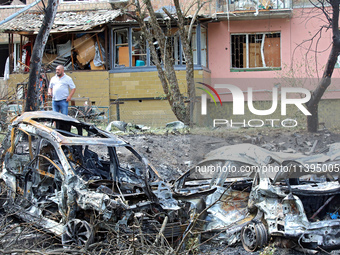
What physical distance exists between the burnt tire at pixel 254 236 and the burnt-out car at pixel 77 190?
2.87 feet

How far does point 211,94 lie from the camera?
64.5 feet

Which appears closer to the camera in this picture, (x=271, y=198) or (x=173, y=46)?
(x=271, y=198)

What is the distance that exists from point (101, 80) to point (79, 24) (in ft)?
9.00

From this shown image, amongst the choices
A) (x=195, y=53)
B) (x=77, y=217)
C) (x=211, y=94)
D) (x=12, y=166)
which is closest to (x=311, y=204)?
(x=77, y=217)

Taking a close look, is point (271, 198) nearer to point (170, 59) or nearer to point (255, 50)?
point (170, 59)

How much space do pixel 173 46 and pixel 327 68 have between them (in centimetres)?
969

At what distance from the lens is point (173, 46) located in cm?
2033

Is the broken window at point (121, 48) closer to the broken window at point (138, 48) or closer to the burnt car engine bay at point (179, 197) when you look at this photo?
the broken window at point (138, 48)

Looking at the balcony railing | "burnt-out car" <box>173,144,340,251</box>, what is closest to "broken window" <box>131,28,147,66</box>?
the balcony railing

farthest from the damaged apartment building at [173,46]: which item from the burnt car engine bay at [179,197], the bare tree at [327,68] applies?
the burnt car engine bay at [179,197]

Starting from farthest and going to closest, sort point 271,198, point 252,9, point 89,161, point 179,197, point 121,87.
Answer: point 121,87 < point 252,9 < point 89,161 < point 179,197 < point 271,198

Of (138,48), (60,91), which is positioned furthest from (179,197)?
(138,48)

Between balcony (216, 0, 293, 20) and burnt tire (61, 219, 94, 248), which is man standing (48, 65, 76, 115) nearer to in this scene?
burnt tire (61, 219, 94, 248)

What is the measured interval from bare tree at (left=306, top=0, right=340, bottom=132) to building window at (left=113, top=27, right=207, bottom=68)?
837 centimetres
